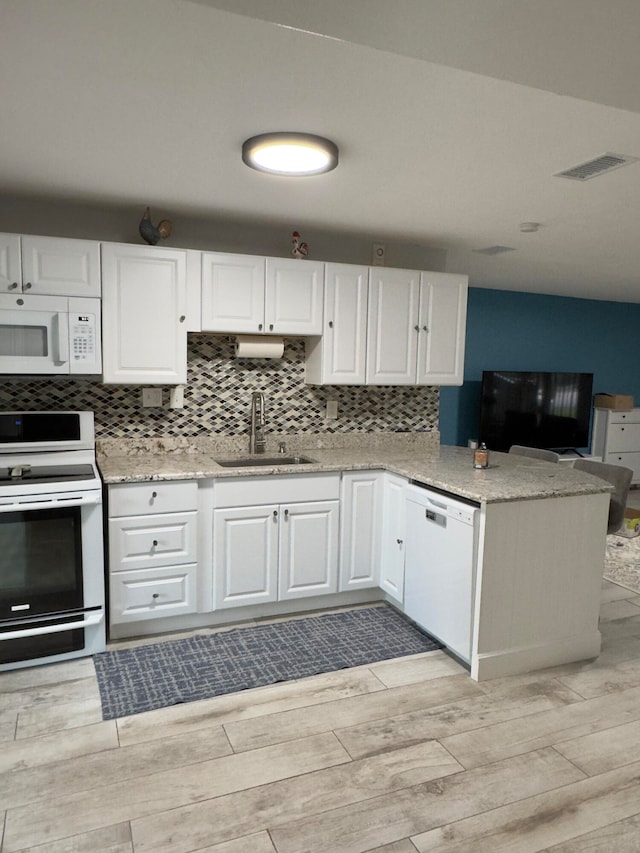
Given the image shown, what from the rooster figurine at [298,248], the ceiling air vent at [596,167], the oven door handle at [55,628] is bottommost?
the oven door handle at [55,628]

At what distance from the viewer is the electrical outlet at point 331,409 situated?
395cm

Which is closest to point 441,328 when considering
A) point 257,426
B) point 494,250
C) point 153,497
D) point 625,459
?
point 494,250

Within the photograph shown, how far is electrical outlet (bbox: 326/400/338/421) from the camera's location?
3951 millimetres

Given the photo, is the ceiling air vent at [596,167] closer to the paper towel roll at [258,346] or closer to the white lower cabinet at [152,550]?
the paper towel roll at [258,346]

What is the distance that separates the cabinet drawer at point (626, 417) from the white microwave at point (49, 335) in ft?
18.5

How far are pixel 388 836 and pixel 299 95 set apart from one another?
7.39ft

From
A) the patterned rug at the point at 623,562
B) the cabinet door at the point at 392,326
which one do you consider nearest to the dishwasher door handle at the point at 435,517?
the cabinet door at the point at 392,326

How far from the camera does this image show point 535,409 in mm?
6207

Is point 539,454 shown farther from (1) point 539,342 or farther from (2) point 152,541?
(2) point 152,541

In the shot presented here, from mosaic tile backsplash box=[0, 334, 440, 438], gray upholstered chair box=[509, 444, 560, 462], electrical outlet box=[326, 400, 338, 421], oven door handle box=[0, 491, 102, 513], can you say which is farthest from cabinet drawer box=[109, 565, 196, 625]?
gray upholstered chair box=[509, 444, 560, 462]

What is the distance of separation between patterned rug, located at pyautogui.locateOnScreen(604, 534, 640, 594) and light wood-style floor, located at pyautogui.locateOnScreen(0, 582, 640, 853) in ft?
4.59

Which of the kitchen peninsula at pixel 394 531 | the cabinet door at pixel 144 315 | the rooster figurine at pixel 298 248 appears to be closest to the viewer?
the kitchen peninsula at pixel 394 531

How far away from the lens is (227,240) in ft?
11.7

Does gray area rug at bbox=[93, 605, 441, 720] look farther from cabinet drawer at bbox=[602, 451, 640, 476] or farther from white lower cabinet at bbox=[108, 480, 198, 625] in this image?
cabinet drawer at bbox=[602, 451, 640, 476]
